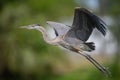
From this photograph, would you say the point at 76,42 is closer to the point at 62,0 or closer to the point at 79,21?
the point at 79,21

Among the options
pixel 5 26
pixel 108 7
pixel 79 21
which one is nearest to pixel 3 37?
pixel 5 26

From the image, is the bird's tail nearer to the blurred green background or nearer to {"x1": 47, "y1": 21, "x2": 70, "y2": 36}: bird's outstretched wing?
{"x1": 47, "y1": 21, "x2": 70, "y2": 36}: bird's outstretched wing

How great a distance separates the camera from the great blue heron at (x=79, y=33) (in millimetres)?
3199

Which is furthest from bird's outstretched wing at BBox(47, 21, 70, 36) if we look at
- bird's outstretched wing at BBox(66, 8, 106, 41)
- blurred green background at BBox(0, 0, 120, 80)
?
blurred green background at BBox(0, 0, 120, 80)

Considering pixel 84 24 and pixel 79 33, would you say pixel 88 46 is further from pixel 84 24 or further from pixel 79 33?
pixel 84 24

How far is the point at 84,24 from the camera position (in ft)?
11.5

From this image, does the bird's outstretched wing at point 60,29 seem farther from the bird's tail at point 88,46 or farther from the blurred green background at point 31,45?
the blurred green background at point 31,45

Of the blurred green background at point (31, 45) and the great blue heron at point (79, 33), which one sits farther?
the blurred green background at point (31, 45)

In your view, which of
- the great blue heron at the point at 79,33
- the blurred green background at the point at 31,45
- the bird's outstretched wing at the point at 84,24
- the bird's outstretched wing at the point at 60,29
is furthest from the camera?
the blurred green background at the point at 31,45

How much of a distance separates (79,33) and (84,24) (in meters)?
0.13

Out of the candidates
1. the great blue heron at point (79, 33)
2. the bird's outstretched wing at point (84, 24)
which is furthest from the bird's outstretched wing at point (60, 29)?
the bird's outstretched wing at point (84, 24)

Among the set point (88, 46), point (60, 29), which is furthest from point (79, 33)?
point (60, 29)

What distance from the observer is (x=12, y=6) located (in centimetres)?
1452

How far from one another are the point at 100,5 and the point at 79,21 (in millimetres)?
15373
